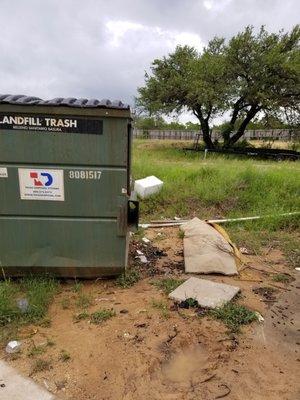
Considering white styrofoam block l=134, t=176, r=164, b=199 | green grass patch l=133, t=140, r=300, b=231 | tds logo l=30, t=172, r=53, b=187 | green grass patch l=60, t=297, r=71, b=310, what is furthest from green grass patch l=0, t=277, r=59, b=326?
white styrofoam block l=134, t=176, r=164, b=199

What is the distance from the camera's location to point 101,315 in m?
3.57

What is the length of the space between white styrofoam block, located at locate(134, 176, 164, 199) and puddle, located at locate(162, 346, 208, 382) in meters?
5.23

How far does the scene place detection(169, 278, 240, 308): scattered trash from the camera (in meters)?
3.83

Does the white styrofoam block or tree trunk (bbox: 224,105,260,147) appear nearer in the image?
the white styrofoam block

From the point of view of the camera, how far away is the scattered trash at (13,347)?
3065mm

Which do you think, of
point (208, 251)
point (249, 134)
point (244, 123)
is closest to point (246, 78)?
point (244, 123)

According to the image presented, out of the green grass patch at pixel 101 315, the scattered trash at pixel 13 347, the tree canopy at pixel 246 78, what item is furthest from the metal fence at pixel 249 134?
the scattered trash at pixel 13 347

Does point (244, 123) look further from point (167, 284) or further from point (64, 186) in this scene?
point (64, 186)

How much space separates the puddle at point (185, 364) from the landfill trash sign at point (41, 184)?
79.8 inches

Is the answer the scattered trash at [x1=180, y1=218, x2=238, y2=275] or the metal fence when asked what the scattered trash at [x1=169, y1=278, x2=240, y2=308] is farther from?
the metal fence

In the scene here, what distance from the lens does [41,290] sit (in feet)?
13.1

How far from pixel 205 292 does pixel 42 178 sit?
2.11 m

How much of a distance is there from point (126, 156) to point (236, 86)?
68.1 ft

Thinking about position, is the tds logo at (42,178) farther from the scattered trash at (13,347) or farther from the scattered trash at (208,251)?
the scattered trash at (208,251)
